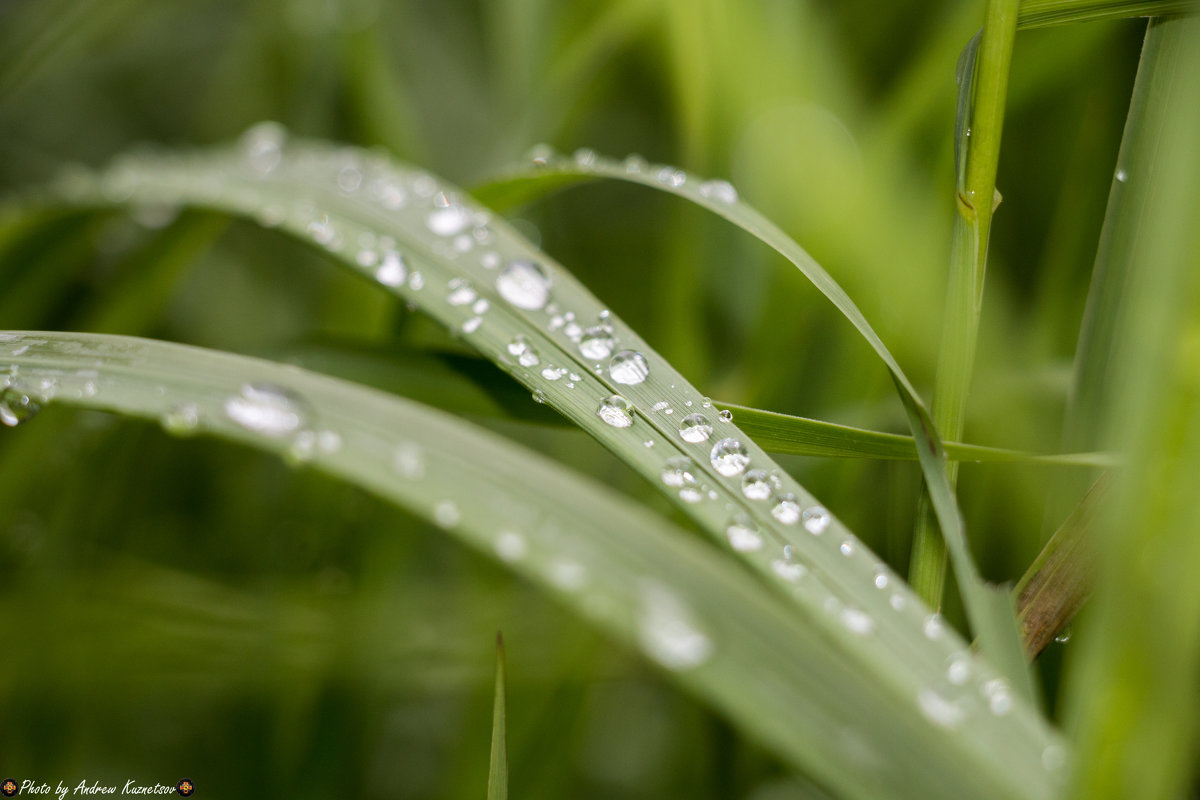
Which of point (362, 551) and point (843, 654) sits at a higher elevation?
point (362, 551)

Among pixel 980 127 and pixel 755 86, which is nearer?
pixel 980 127

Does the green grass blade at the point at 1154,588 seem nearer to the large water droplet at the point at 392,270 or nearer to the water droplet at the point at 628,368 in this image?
the water droplet at the point at 628,368

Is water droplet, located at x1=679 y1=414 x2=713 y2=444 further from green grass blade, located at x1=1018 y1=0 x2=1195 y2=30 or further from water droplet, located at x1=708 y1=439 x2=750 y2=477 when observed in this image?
green grass blade, located at x1=1018 y1=0 x2=1195 y2=30

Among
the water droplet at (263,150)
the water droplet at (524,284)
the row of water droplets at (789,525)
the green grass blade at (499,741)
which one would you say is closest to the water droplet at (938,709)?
the row of water droplets at (789,525)

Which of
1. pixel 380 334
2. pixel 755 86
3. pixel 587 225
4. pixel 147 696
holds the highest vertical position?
pixel 587 225

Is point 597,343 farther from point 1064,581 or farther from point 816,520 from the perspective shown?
point 1064,581

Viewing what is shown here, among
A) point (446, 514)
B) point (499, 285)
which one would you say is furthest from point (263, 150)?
point (446, 514)

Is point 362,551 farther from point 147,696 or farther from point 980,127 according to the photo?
point 980,127

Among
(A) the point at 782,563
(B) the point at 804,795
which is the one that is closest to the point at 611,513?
(A) the point at 782,563
